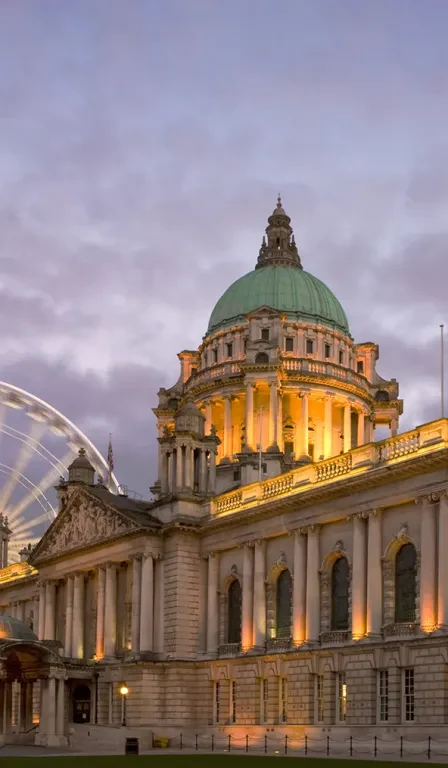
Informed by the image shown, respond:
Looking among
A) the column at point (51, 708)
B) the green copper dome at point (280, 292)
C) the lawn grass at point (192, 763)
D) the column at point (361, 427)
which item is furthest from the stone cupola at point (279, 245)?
the lawn grass at point (192, 763)

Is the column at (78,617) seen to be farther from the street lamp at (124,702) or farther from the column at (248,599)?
the column at (248,599)

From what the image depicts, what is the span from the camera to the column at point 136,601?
7594 cm

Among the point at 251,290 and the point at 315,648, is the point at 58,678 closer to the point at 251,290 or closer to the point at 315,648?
the point at 315,648

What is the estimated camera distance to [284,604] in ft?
225

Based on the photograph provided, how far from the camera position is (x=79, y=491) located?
85812 millimetres

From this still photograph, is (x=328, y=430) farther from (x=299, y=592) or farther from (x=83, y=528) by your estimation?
(x=299, y=592)

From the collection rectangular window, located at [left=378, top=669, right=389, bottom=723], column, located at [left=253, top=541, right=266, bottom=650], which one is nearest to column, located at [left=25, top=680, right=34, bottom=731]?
column, located at [left=253, top=541, right=266, bottom=650]

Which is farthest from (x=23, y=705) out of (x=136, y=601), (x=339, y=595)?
(x=339, y=595)

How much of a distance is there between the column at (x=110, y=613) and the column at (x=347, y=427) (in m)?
27.8

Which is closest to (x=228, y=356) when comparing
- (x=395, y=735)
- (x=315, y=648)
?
(x=315, y=648)

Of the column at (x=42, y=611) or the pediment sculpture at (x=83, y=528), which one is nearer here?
the pediment sculpture at (x=83, y=528)

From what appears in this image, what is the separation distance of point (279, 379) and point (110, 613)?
27.3 m

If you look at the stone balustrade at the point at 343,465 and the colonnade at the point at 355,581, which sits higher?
the stone balustrade at the point at 343,465

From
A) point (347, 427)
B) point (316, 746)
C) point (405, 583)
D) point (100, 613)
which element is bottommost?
point (316, 746)
